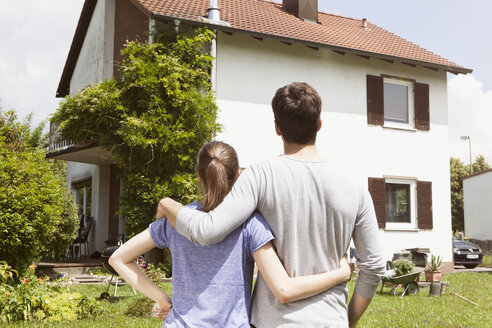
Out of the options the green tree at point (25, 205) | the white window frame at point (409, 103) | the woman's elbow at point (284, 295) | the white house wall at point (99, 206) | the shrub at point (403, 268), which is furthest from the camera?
the white house wall at point (99, 206)

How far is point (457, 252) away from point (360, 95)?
7.42 meters

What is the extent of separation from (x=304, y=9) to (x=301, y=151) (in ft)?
53.9

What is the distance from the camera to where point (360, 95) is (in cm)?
1596

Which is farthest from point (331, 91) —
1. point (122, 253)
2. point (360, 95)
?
point (122, 253)

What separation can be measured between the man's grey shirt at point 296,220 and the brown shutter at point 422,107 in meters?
15.3

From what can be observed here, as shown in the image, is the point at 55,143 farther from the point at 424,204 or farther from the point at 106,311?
the point at 424,204

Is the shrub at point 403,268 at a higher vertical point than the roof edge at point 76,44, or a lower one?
lower

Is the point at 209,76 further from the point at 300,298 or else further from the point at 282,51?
the point at 300,298

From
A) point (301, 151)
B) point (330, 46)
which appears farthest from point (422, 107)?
point (301, 151)

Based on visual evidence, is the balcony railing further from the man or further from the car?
the man

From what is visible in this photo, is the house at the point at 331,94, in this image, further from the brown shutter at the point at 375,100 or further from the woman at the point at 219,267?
the woman at the point at 219,267

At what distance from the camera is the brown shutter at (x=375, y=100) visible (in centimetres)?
1602

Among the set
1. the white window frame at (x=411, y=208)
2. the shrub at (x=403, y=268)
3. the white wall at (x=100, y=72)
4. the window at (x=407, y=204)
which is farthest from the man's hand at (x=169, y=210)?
the white wall at (x=100, y=72)

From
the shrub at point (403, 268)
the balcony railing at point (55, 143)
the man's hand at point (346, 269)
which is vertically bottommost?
the shrub at point (403, 268)
